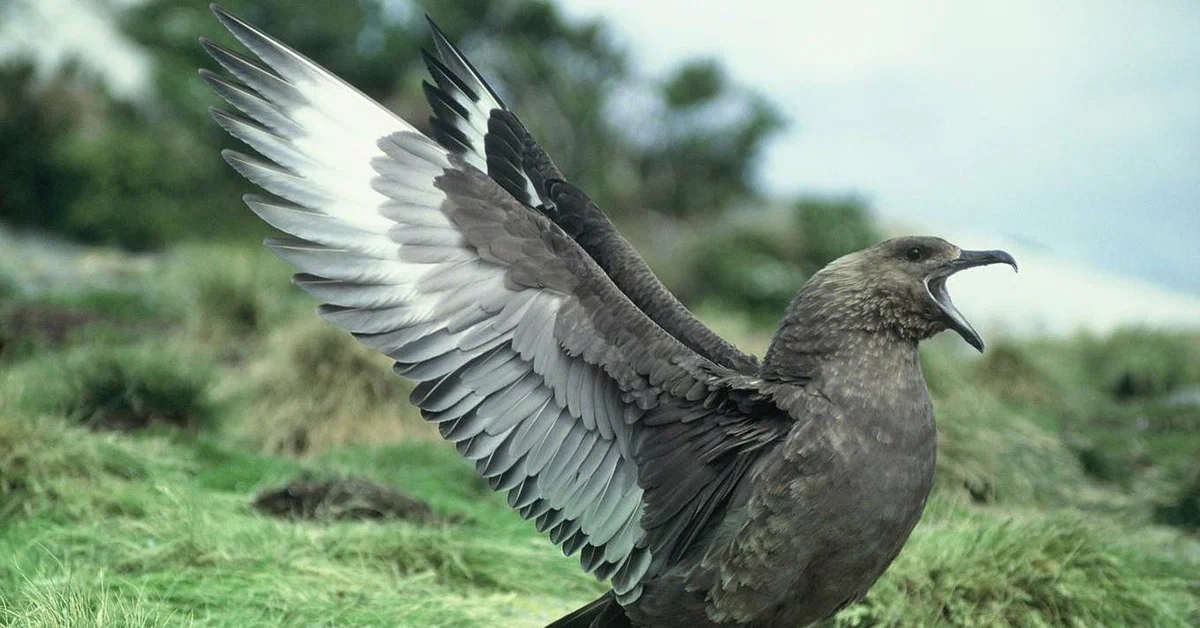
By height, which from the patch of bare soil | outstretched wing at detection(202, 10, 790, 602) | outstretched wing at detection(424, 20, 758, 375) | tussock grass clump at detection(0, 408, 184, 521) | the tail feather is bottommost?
the patch of bare soil

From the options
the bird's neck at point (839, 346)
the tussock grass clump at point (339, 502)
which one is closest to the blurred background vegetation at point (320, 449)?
the tussock grass clump at point (339, 502)

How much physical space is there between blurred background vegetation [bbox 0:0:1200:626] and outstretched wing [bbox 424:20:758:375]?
1370 millimetres

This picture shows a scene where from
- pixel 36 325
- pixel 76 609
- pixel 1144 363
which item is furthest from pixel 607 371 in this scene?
pixel 1144 363

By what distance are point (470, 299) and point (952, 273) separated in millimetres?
1219

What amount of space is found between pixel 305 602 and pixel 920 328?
2.25 meters

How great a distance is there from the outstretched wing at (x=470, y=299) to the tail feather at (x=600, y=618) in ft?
1.48

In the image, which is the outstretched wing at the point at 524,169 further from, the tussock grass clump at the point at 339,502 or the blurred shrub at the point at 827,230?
the blurred shrub at the point at 827,230

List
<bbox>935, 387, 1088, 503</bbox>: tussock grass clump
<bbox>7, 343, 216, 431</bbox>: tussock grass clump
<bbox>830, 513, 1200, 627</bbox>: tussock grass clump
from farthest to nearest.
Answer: <bbox>7, 343, 216, 431</bbox>: tussock grass clump, <bbox>935, 387, 1088, 503</bbox>: tussock grass clump, <bbox>830, 513, 1200, 627</bbox>: tussock grass clump

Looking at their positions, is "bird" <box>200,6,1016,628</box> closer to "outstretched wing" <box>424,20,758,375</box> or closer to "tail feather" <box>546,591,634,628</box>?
"tail feather" <box>546,591,634,628</box>

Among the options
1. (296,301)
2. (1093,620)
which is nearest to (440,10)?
(296,301)

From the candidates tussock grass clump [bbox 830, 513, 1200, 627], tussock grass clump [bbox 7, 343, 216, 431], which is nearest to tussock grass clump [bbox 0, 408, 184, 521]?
tussock grass clump [bbox 7, 343, 216, 431]

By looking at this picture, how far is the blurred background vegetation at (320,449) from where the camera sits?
171 inches

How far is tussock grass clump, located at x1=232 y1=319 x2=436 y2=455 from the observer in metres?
7.52

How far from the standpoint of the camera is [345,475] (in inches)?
227
